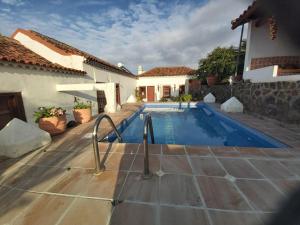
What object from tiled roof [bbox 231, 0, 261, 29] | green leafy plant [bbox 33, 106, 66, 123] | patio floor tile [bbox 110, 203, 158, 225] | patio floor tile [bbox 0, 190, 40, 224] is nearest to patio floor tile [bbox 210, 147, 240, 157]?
patio floor tile [bbox 110, 203, 158, 225]

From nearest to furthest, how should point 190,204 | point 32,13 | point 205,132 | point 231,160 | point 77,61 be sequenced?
point 190,204, point 231,160, point 32,13, point 205,132, point 77,61

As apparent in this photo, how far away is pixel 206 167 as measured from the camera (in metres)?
3.09

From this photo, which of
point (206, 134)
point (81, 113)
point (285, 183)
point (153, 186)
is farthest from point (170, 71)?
point (153, 186)

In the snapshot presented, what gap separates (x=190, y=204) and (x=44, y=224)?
1884 mm

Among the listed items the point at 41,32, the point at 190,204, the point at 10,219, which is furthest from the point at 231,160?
the point at 41,32

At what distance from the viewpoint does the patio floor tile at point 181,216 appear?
2.01 m

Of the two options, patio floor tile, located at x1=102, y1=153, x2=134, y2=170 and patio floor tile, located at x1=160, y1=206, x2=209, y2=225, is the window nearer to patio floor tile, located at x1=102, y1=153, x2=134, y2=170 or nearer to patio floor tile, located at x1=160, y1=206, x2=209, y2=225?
patio floor tile, located at x1=102, y1=153, x2=134, y2=170

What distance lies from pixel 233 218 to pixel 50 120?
542cm

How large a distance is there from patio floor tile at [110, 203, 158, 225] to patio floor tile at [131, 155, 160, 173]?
0.84 metres

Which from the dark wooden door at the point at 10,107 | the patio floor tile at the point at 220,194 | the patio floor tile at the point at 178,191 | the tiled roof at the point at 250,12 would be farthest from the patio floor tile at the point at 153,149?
the dark wooden door at the point at 10,107

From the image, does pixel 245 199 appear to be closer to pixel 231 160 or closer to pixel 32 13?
pixel 231 160

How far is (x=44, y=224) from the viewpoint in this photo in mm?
2033

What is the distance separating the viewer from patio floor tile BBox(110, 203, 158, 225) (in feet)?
6.64

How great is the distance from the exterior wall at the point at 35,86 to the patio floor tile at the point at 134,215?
495 centimetres
